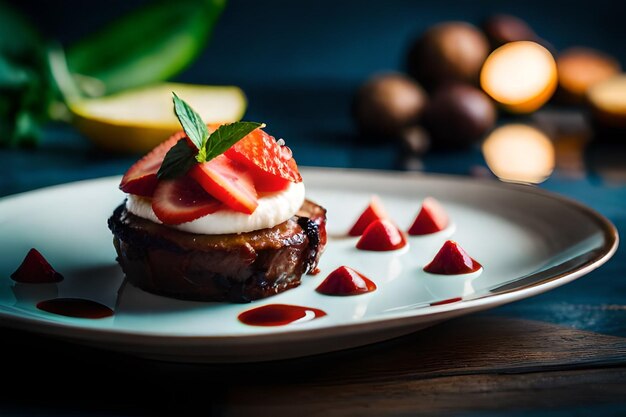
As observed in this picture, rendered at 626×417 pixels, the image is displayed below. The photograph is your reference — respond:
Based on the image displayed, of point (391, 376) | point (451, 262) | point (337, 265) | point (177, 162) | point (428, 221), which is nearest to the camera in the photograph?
point (391, 376)

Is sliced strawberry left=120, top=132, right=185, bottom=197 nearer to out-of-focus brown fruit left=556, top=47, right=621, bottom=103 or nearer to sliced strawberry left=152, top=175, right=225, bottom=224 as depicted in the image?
sliced strawberry left=152, top=175, right=225, bottom=224

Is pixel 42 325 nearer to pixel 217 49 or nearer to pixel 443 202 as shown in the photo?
pixel 443 202

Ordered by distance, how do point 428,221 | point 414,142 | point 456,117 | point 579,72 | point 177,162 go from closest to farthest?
point 177,162 → point 428,221 → point 414,142 → point 456,117 → point 579,72

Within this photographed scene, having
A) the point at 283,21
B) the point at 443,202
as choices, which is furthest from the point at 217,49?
the point at 443,202

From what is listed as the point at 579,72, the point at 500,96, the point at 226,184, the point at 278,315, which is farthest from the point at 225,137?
the point at 579,72

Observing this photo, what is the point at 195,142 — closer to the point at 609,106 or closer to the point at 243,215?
the point at 243,215

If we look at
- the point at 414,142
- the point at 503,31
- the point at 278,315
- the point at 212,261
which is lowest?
the point at 278,315

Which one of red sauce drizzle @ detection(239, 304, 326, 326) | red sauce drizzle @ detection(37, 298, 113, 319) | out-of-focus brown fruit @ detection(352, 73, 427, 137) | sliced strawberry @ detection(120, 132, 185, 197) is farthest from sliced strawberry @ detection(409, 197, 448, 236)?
out-of-focus brown fruit @ detection(352, 73, 427, 137)
